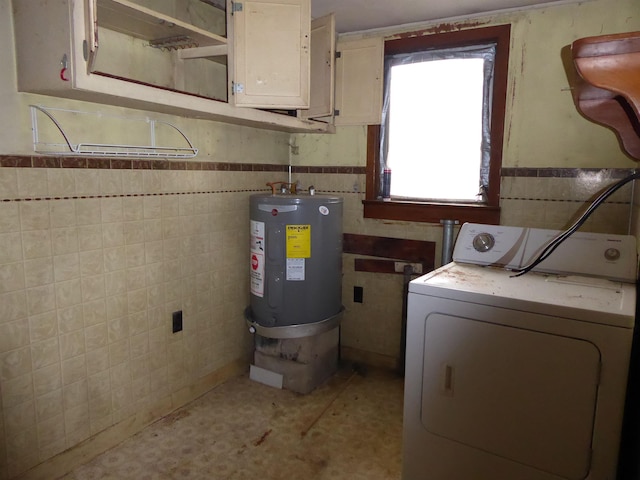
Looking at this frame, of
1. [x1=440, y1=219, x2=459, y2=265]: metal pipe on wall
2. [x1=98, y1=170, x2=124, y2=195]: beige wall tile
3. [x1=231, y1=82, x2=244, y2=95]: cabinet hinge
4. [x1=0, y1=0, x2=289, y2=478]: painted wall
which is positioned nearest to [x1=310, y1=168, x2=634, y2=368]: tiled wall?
[x1=440, y1=219, x2=459, y2=265]: metal pipe on wall

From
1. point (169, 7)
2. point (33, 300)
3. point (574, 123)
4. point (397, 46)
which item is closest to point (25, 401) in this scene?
point (33, 300)

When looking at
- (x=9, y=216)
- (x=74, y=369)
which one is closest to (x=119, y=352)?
(x=74, y=369)

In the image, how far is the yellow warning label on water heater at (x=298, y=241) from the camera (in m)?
2.60

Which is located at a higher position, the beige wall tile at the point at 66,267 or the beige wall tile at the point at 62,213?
the beige wall tile at the point at 62,213

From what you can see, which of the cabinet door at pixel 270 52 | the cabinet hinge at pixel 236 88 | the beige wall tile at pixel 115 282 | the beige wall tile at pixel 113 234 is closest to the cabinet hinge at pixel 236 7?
the cabinet door at pixel 270 52

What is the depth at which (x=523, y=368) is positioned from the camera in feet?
4.74

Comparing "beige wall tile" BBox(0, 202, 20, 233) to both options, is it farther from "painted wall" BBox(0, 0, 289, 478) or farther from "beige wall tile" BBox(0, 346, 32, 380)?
"beige wall tile" BBox(0, 346, 32, 380)

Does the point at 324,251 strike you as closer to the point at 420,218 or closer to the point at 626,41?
the point at 420,218

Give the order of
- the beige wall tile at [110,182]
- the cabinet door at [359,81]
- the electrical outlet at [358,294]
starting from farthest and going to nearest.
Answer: the electrical outlet at [358,294] < the cabinet door at [359,81] < the beige wall tile at [110,182]

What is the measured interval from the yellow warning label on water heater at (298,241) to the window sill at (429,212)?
0.61 meters

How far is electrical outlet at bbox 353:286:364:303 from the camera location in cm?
316

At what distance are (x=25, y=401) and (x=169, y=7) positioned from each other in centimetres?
196

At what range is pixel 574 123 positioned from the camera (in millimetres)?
2406

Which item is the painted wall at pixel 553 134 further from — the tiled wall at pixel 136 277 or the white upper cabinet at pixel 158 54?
the white upper cabinet at pixel 158 54
